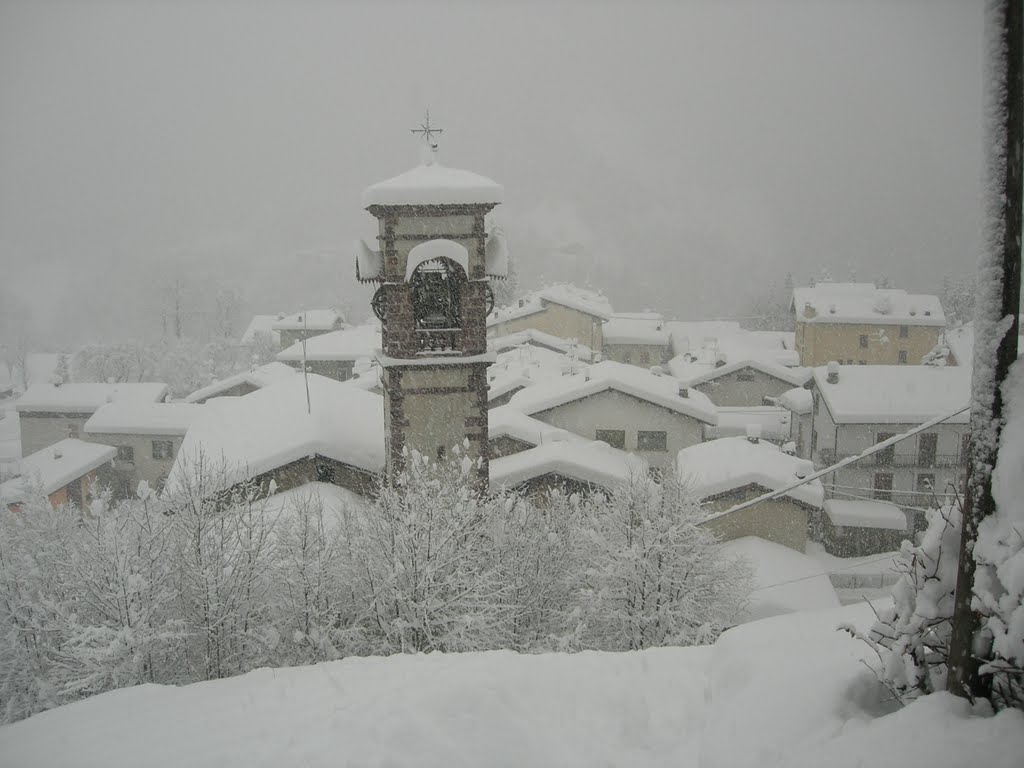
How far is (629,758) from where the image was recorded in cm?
562

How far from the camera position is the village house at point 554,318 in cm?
5559

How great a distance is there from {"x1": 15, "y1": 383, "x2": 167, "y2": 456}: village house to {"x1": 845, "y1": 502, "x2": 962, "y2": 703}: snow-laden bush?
4525cm

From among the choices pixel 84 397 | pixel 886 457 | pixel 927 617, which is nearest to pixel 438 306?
pixel 927 617

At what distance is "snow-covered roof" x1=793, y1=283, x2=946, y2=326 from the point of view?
5209cm

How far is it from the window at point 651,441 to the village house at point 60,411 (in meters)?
31.7

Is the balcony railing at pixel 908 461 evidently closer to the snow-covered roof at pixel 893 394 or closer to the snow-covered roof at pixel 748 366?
the snow-covered roof at pixel 893 394

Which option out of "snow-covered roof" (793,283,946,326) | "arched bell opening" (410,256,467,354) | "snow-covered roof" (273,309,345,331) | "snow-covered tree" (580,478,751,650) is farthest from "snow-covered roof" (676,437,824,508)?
"snow-covered roof" (273,309,345,331)

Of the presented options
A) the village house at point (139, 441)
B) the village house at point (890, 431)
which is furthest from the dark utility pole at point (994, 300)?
the village house at point (139, 441)

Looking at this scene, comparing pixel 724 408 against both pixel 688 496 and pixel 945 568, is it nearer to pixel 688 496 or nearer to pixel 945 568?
pixel 688 496

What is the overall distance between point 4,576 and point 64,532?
2216 millimetres

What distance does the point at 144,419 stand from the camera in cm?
3706

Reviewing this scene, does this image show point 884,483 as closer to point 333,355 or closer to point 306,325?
point 333,355

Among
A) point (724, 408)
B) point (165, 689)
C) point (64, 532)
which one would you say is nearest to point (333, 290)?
point (724, 408)

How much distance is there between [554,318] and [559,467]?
37377 millimetres
